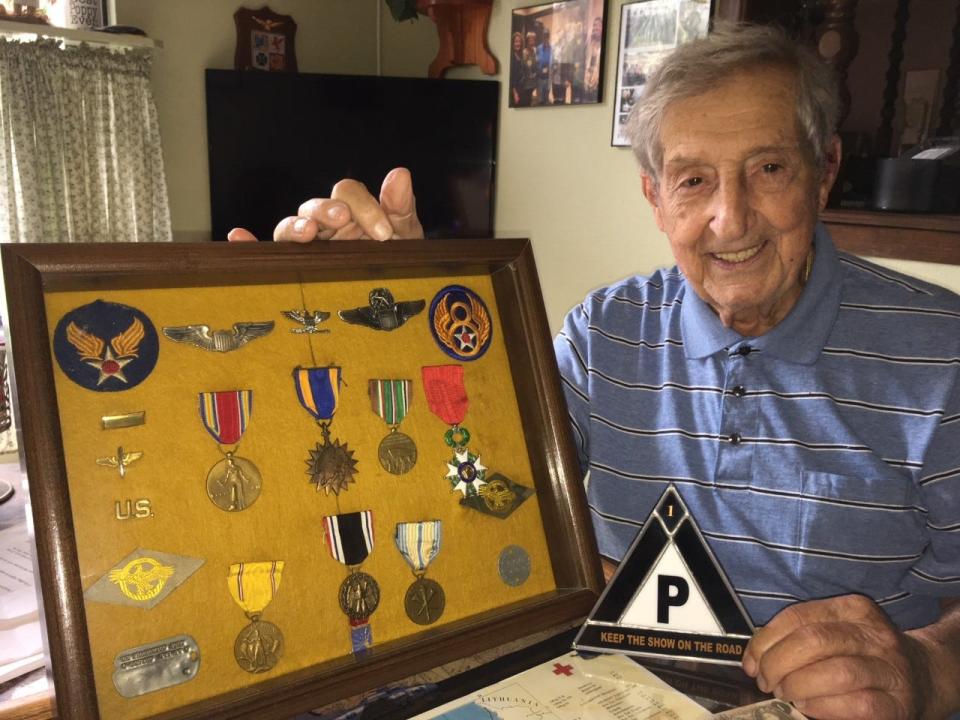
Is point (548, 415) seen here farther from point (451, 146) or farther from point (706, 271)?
point (451, 146)

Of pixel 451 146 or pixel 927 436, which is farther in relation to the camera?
pixel 451 146

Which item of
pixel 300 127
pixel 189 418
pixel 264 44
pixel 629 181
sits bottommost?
pixel 189 418

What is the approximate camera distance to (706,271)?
1.06 metres

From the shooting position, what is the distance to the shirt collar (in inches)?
40.7

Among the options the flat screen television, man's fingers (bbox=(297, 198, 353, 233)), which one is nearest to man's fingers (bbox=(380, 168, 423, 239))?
man's fingers (bbox=(297, 198, 353, 233))

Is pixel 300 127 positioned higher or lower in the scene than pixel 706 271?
higher

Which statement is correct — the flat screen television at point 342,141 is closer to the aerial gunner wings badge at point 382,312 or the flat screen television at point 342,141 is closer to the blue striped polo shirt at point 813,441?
the blue striped polo shirt at point 813,441

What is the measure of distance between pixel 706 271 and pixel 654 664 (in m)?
0.59

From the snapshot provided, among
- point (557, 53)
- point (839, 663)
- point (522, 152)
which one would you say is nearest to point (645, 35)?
point (557, 53)

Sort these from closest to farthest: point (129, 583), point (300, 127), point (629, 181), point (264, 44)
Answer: point (129, 583), point (629, 181), point (300, 127), point (264, 44)

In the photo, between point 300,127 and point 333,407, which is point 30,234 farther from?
point 333,407

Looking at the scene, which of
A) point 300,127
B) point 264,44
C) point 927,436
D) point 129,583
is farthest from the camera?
point 264,44

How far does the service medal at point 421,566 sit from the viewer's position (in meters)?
0.67

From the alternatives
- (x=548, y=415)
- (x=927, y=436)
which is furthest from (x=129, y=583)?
(x=927, y=436)
